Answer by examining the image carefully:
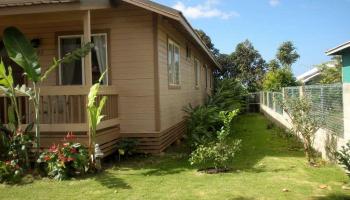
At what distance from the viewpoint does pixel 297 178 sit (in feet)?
24.2

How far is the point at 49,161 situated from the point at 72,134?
969mm

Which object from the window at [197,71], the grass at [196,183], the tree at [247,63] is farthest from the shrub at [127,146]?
the tree at [247,63]

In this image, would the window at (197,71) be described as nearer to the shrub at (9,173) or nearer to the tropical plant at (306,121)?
the tropical plant at (306,121)

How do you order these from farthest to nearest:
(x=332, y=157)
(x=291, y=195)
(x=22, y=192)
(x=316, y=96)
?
(x=316, y=96) → (x=332, y=157) → (x=22, y=192) → (x=291, y=195)

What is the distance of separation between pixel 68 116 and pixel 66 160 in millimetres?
1598

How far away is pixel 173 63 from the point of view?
499 inches

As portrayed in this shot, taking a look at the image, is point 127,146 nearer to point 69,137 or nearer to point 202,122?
point 69,137

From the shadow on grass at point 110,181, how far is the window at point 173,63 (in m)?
4.57

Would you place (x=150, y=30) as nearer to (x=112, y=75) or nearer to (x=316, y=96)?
(x=112, y=75)

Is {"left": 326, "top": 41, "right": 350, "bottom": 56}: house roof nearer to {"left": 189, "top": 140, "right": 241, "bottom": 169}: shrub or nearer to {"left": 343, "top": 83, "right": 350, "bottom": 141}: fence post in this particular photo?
{"left": 343, "top": 83, "right": 350, "bottom": 141}: fence post

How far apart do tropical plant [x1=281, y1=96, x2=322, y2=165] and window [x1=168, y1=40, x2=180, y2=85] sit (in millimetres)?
3826

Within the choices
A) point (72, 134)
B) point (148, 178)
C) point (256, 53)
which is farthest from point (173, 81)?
point (256, 53)

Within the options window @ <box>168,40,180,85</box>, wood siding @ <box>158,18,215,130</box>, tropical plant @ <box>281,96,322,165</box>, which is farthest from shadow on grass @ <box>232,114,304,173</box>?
window @ <box>168,40,180,85</box>

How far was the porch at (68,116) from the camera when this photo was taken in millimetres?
8727
